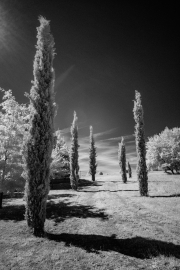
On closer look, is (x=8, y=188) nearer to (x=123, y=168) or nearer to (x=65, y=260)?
(x=65, y=260)

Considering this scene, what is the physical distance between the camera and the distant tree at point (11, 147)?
1176 cm

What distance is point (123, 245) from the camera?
21.9 ft

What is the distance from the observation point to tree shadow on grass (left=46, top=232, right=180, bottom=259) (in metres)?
5.97

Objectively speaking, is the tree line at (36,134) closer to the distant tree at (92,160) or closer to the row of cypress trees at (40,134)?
the row of cypress trees at (40,134)

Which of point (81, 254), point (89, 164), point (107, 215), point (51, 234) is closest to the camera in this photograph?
point (81, 254)

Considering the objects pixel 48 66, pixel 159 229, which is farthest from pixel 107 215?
pixel 48 66

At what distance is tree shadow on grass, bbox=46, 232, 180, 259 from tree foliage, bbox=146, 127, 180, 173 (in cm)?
3378

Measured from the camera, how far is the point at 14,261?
5.66 m

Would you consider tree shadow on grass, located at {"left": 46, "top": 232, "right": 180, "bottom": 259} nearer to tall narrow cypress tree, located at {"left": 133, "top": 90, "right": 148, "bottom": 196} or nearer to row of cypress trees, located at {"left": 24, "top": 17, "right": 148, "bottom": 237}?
row of cypress trees, located at {"left": 24, "top": 17, "right": 148, "bottom": 237}

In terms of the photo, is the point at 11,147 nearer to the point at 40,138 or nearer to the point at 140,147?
the point at 40,138

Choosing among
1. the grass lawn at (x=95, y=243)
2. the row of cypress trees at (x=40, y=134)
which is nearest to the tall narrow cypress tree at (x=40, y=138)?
the row of cypress trees at (x=40, y=134)

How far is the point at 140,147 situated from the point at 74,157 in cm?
1313

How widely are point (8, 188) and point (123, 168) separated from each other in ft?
95.0

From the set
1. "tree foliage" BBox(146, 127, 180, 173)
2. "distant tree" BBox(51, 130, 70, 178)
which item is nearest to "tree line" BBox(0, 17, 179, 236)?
"distant tree" BBox(51, 130, 70, 178)
